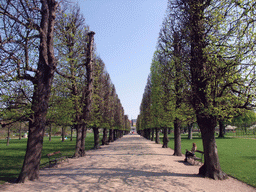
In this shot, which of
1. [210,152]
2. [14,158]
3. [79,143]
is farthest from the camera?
[79,143]

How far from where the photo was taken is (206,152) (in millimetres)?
9102

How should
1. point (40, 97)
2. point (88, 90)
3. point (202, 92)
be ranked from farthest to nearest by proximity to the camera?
1. point (88, 90)
2. point (202, 92)
3. point (40, 97)

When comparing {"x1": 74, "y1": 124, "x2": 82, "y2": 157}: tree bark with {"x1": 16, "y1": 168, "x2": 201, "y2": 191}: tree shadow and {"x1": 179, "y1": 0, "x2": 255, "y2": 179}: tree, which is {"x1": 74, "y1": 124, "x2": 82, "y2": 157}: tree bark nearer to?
{"x1": 16, "y1": 168, "x2": 201, "y2": 191}: tree shadow

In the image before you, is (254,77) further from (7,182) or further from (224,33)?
(7,182)

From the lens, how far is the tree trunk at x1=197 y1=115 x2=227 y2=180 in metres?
8.73

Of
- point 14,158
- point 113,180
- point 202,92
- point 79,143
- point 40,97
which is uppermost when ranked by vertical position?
point 202,92

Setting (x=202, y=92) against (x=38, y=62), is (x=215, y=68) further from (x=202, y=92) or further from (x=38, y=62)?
(x=38, y=62)

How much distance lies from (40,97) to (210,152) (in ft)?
27.0

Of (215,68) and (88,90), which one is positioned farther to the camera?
(88,90)

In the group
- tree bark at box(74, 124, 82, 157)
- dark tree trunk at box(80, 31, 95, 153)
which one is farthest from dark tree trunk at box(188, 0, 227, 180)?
tree bark at box(74, 124, 82, 157)

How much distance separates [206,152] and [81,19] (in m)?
15.2

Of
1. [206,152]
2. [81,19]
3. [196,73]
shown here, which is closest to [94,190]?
[206,152]

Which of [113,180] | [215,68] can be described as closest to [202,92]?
[215,68]

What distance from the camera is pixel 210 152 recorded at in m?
8.95
